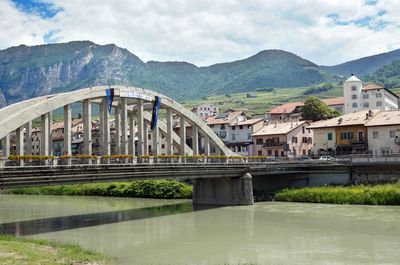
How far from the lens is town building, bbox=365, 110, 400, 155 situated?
64.2 m

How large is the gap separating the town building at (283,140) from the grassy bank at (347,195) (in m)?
22.7

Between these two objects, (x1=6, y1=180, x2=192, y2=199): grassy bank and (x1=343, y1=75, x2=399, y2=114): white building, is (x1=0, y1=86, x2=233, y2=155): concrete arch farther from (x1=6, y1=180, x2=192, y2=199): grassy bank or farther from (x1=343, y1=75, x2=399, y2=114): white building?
(x1=343, y1=75, x2=399, y2=114): white building

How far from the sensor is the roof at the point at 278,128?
80812 millimetres

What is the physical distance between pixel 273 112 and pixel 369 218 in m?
85.7

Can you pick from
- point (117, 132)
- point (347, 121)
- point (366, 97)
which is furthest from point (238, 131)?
point (117, 132)

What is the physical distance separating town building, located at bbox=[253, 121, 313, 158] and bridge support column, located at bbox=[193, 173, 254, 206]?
27.0 metres

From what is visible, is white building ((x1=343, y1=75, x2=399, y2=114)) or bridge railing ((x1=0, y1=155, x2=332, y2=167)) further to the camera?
white building ((x1=343, y1=75, x2=399, y2=114))

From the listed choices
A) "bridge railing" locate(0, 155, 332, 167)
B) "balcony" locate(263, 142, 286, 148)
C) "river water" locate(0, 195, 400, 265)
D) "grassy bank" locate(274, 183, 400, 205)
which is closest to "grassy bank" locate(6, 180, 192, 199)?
"river water" locate(0, 195, 400, 265)

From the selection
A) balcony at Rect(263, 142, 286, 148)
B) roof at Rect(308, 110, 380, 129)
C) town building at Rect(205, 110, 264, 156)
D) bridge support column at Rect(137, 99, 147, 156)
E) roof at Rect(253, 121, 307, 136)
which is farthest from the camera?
town building at Rect(205, 110, 264, 156)

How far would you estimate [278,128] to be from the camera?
273 ft

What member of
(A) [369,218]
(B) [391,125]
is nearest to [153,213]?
(A) [369,218]

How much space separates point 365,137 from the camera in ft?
224

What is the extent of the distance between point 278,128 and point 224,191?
3219 centimetres

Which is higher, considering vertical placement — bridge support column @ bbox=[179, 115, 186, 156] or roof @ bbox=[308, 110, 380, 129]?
roof @ bbox=[308, 110, 380, 129]
